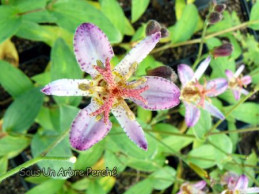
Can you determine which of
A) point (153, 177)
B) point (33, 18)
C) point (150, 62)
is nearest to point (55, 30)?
point (33, 18)

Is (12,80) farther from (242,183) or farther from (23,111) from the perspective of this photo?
(242,183)

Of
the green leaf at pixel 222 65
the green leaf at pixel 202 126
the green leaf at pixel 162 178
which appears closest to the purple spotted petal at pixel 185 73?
the green leaf at pixel 202 126

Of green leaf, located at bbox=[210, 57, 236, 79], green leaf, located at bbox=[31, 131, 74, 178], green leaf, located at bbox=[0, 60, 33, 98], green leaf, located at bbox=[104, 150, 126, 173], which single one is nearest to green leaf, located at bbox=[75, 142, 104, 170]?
green leaf, located at bbox=[104, 150, 126, 173]

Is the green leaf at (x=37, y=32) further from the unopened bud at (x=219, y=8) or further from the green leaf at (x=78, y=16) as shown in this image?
the unopened bud at (x=219, y=8)

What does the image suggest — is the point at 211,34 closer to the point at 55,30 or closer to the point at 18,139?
the point at 55,30

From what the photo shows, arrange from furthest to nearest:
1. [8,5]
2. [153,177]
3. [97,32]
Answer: [153,177] → [8,5] → [97,32]

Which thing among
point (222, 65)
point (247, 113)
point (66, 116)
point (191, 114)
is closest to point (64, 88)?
point (66, 116)
